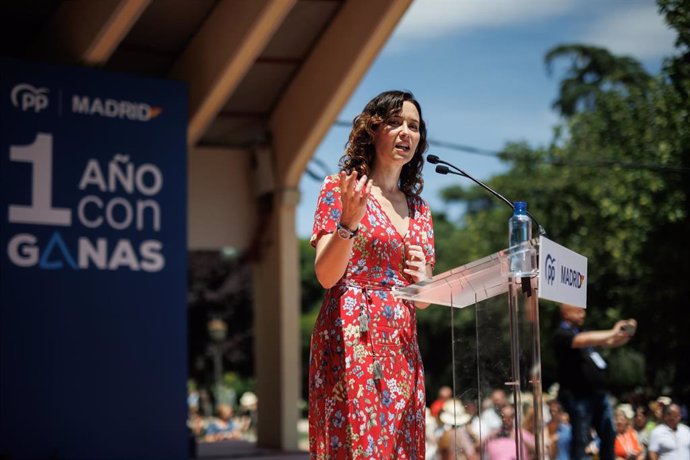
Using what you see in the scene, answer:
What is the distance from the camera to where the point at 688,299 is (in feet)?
51.8

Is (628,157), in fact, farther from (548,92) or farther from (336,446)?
(548,92)

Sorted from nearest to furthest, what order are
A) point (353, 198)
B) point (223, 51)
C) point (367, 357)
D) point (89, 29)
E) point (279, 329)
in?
1. point (353, 198)
2. point (367, 357)
3. point (89, 29)
4. point (223, 51)
5. point (279, 329)

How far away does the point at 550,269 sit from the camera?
339cm

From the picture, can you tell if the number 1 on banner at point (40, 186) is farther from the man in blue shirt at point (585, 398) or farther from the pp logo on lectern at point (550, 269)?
the pp logo on lectern at point (550, 269)

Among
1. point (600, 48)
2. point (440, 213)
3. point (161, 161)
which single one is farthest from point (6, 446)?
point (440, 213)

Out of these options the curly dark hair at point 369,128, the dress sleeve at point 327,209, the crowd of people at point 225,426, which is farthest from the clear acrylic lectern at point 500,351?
the crowd of people at point 225,426

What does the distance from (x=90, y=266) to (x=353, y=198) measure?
631cm

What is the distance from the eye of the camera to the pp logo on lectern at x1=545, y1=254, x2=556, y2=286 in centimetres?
336

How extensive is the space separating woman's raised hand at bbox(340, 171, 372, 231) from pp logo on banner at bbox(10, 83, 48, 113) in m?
6.37

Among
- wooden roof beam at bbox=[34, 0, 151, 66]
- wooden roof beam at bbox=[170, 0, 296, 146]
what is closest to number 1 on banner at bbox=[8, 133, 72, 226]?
wooden roof beam at bbox=[34, 0, 151, 66]

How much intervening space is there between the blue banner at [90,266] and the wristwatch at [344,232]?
234 inches

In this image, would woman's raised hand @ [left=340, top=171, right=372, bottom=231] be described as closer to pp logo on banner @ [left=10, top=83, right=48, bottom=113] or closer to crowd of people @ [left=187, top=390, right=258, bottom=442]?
pp logo on banner @ [left=10, top=83, right=48, bottom=113]

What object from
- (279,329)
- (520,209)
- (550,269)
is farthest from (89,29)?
(550,269)

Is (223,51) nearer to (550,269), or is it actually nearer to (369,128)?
(369,128)
